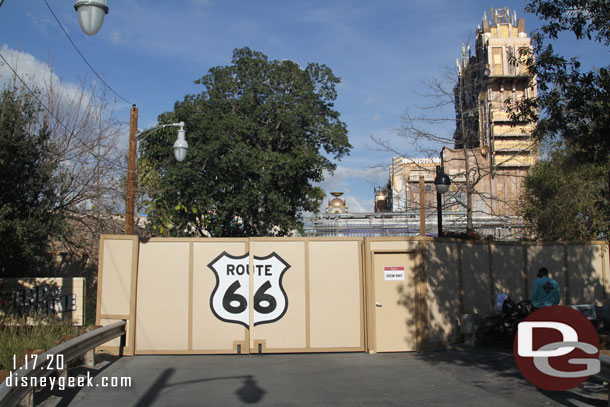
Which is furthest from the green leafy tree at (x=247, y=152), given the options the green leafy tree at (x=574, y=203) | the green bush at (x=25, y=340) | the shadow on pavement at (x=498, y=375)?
the shadow on pavement at (x=498, y=375)

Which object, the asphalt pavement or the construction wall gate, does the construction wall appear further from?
the asphalt pavement

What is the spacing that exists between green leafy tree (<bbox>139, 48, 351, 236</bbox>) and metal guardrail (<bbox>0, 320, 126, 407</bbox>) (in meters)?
14.9

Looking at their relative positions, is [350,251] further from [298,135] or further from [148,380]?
[298,135]

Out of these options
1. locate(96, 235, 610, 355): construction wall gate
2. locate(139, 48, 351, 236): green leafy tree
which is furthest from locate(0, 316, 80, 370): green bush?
locate(139, 48, 351, 236): green leafy tree

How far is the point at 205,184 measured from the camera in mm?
27422

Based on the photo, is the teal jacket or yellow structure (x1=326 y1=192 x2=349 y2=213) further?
yellow structure (x1=326 y1=192 x2=349 y2=213)

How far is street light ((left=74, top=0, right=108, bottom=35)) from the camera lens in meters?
7.69

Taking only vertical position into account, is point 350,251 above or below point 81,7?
below

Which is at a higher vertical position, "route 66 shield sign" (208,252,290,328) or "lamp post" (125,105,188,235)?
"lamp post" (125,105,188,235)

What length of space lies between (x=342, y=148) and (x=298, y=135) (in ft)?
9.06

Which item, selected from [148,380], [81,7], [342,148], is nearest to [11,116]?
[81,7]

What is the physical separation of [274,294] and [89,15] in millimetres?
6704

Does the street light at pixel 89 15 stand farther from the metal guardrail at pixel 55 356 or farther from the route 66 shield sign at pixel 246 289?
the route 66 shield sign at pixel 246 289

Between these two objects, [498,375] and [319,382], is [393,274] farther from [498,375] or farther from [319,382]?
[319,382]
